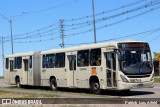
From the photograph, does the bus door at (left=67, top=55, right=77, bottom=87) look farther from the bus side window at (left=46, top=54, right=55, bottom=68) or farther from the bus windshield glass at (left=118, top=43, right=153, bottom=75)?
the bus windshield glass at (left=118, top=43, right=153, bottom=75)

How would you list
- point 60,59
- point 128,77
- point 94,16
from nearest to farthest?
point 128,77
point 60,59
point 94,16

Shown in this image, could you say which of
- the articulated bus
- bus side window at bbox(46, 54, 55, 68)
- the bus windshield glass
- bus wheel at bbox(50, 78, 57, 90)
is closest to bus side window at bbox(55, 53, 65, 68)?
the articulated bus

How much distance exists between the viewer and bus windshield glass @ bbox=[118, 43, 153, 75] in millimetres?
22016

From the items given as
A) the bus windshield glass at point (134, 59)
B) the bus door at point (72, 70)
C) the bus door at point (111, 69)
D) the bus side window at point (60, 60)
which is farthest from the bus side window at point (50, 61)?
the bus windshield glass at point (134, 59)

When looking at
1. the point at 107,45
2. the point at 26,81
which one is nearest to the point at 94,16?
the point at 26,81

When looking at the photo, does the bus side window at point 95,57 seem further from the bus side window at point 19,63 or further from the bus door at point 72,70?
the bus side window at point 19,63

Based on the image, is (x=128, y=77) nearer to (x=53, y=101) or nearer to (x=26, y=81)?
(x=53, y=101)

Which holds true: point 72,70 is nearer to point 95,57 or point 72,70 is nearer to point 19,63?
point 95,57

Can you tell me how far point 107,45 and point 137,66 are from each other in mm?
1938

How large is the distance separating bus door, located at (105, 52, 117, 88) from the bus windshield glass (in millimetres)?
529

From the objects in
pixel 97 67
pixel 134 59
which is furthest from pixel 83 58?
pixel 134 59

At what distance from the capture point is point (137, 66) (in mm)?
22094

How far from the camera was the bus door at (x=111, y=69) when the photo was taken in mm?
22389

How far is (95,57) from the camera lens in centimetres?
2386
